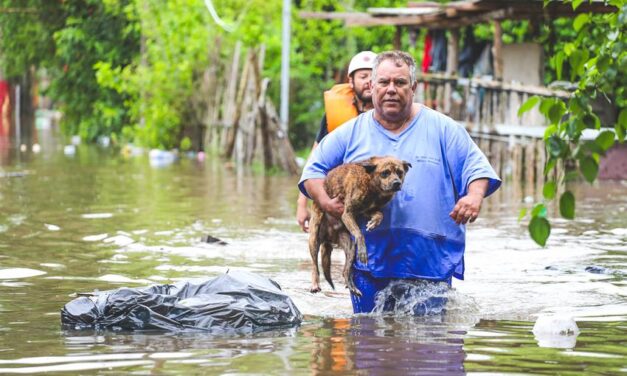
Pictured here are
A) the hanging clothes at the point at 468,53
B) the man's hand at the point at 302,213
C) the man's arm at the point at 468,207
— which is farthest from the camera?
the hanging clothes at the point at 468,53

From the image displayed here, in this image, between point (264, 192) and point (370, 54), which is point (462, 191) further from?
point (264, 192)

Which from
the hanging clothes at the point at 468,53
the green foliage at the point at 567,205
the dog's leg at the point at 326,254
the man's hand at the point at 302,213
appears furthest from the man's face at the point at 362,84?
the hanging clothes at the point at 468,53

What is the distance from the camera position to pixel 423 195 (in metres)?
7.70

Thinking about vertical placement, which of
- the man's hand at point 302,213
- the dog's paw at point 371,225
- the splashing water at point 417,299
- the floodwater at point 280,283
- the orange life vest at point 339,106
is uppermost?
the orange life vest at point 339,106

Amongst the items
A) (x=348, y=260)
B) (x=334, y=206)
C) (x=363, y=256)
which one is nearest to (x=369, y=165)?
(x=334, y=206)

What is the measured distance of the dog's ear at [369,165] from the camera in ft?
24.8

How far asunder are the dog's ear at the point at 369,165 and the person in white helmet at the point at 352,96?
1.82 meters

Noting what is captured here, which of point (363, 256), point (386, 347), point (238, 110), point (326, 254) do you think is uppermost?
point (238, 110)

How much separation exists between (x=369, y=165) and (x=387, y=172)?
0.18m

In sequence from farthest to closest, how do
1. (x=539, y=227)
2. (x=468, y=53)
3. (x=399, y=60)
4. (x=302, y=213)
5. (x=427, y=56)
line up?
(x=427, y=56) → (x=468, y=53) → (x=302, y=213) → (x=399, y=60) → (x=539, y=227)

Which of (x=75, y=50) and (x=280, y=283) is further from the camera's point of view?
(x=75, y=50)

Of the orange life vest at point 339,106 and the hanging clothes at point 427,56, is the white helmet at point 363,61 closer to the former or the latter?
the orange life vest at point 339,106

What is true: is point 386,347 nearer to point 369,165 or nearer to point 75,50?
point 369,165

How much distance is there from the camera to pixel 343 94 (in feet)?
31.8
